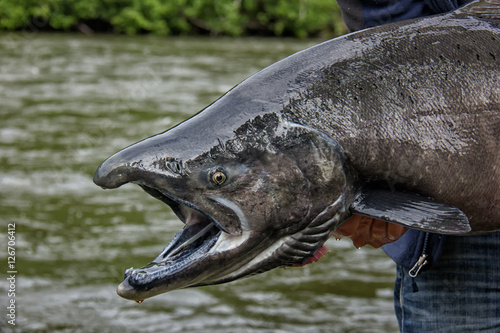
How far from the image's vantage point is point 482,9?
80.6 inches

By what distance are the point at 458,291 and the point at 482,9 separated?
89cm

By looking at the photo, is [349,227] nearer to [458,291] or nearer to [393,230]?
[393,230]

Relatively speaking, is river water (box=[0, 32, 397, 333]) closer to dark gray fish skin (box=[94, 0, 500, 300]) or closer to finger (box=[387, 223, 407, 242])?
finger (box=[387, 223, 407, 242])

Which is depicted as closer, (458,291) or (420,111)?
(420,111)

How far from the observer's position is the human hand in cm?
196

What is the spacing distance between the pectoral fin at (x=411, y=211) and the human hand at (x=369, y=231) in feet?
0.46

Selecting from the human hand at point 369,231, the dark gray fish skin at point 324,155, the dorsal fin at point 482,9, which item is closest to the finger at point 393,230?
the human hand at point 369,231

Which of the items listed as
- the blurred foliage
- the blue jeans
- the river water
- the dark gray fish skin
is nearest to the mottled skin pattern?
the dark gray fish skin

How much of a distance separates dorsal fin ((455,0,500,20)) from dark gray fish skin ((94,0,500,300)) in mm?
98

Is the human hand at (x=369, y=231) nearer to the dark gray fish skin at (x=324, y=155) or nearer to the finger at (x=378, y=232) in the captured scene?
the finger at (x=378, y=232)

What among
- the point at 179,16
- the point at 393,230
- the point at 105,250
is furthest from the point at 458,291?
the point at 179,16

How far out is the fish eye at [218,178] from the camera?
5.68 ft

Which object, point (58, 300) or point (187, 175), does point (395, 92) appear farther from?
point (58, 300)

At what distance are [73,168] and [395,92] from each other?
6297 mm
